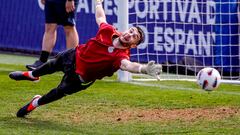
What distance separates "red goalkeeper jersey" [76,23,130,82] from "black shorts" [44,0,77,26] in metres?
3.32

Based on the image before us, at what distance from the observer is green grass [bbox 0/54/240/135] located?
7.48 m

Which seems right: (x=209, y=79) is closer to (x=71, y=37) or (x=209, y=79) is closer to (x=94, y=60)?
(x=94, y=60)

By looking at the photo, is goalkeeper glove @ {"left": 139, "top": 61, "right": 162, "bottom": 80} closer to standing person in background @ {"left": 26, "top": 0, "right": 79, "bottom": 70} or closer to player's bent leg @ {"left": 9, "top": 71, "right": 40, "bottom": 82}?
player's bent leg @ {"left": 9, "top": 71, "right": 40, "bottom": 82}

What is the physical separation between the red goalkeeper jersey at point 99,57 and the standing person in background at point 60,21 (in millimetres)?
3280

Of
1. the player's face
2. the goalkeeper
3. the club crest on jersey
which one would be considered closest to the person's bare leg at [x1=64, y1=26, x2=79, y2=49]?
the goalkeeper

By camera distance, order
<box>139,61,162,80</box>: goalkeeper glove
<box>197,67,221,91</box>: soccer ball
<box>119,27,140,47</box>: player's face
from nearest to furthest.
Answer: <box>139,61,162,80</box>: goalkeeper glove → <box>119,27,140,47</box>: player's face → <box>197,67,221,91</box>: soccer ball

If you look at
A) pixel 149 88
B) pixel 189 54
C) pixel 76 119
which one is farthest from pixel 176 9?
pixel 76 119

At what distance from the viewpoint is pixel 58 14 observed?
11.3 meters

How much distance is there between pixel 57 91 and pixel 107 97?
1774 mm

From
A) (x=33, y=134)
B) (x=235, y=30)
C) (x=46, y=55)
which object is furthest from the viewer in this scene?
(x=235, y=30)

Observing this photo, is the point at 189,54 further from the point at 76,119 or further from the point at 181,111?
the point at 76,119

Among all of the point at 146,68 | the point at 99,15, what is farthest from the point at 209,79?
the point at 99,15

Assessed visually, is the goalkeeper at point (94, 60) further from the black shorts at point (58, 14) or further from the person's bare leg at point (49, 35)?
the person's bare leg at point (49, 35)

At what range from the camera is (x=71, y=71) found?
7934 mm
